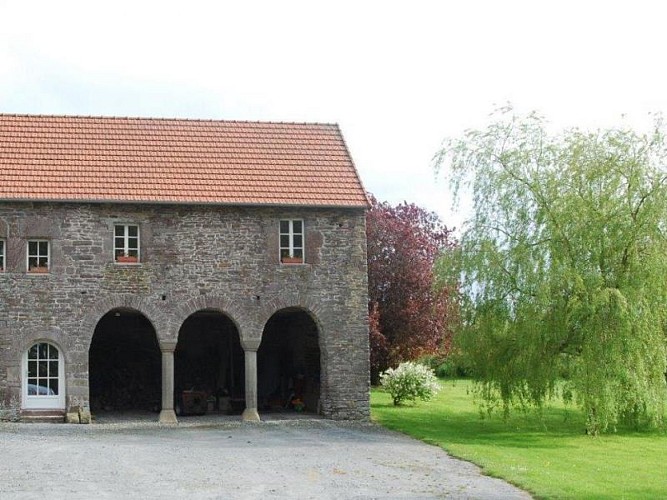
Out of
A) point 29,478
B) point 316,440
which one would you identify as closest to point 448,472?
point 316,440

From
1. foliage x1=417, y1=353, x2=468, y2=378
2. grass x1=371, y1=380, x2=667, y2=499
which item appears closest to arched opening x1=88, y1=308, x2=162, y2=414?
grass x1=371, y1=380, x2=667, y2=499

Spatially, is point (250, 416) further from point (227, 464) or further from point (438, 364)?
point (438, 364)

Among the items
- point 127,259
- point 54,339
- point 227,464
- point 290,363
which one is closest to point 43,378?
point 54,339

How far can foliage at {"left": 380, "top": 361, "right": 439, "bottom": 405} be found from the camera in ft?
98.7

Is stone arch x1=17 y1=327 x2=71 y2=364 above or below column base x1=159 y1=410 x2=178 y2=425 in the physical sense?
above

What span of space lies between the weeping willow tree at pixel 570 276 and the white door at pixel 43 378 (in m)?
9.12

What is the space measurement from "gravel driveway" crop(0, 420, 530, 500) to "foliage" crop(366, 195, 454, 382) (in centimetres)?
1351

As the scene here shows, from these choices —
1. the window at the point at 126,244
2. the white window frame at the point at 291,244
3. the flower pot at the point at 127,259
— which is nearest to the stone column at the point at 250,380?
the white window frame at the point at 291,244

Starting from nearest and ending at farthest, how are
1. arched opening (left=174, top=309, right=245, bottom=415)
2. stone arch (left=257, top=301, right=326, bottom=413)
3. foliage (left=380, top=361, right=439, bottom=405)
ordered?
stone arch (left=257, top=301, right=326, bottom=413) → arched opening (left=174, top=309, right=245, bottom=415) → foliage (left=380, top=361, right=439, bottom=405)

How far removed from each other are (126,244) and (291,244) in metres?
3.86

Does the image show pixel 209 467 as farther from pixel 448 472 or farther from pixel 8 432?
pixel 8 432

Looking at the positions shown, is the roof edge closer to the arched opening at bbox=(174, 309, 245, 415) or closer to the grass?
the grass

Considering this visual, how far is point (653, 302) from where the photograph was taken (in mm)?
21562

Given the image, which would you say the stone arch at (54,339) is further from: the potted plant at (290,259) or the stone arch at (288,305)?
the potted plant at (290,259)
